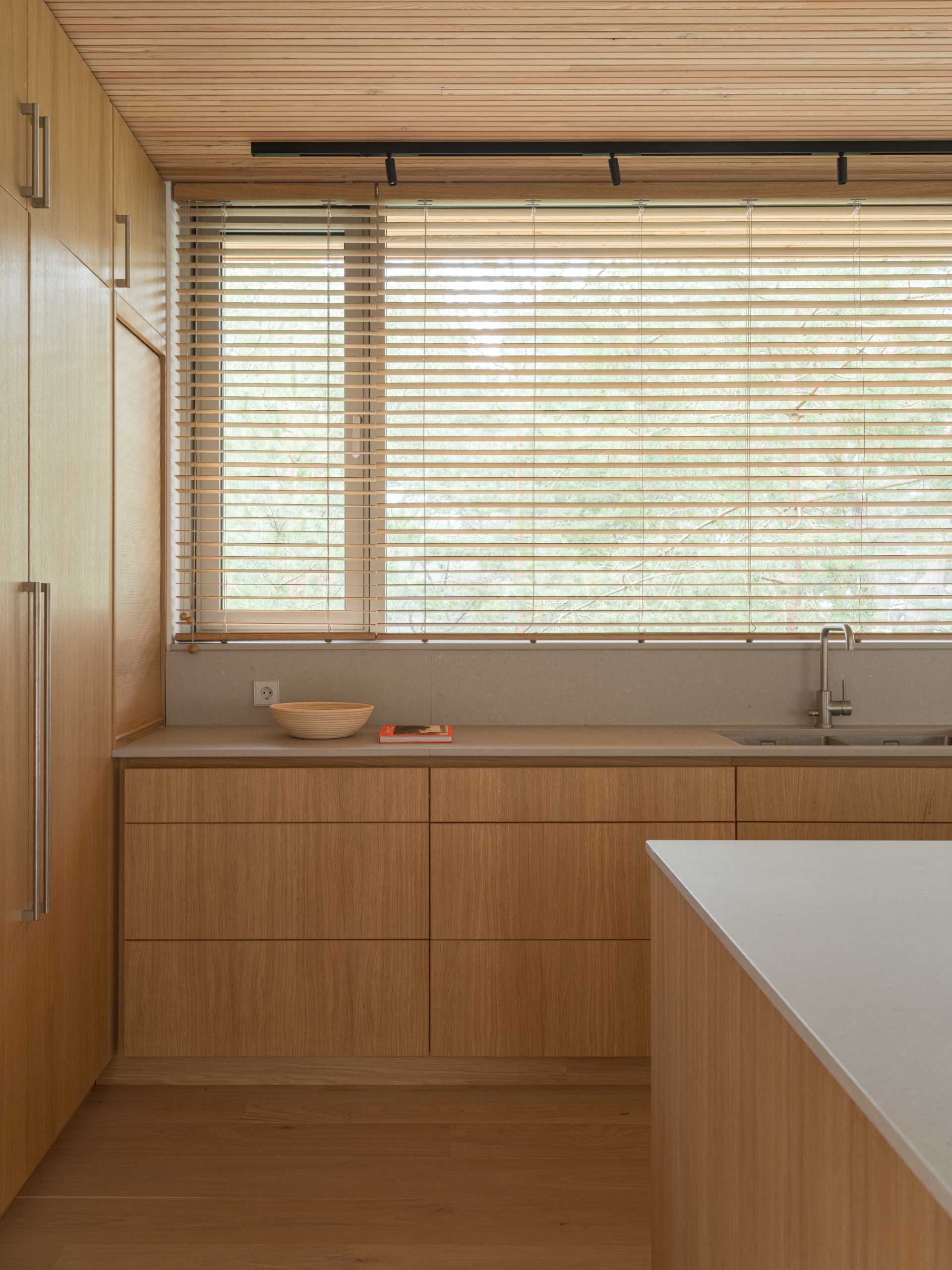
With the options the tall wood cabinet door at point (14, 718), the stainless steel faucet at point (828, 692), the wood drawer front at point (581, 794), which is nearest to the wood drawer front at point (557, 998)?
the wood drawer front at point (581, 794)

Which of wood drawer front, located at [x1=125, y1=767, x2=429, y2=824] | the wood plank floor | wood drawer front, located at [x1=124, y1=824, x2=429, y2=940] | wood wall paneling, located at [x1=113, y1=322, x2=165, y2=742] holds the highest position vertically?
wood wall paneling, located at [x1=113, y1=322, x2=165, y2=742]

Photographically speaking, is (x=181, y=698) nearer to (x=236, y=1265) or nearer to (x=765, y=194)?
(x=236, y=1265)

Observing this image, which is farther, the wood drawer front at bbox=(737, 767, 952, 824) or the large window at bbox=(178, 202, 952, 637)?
the large window at bbox=(178, 202, 952, 637)

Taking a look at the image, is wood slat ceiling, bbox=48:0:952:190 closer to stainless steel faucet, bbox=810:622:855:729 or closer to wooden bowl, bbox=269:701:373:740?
stainless steel faucet, bbox=810:622:855:729

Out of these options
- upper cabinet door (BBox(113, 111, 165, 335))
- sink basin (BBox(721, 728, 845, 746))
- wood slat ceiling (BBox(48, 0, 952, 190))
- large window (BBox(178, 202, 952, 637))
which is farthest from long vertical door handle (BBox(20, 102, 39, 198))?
sink basin (BBox(721, 728, 845, 746))

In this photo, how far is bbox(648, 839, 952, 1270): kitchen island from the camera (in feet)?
2.37

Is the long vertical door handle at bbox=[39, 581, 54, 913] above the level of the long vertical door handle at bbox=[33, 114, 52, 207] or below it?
below

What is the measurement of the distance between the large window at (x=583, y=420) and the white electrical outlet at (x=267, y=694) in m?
0.19

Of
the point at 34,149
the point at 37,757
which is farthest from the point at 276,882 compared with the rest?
the point at 34,149

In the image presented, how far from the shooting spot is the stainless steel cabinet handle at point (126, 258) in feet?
8.27

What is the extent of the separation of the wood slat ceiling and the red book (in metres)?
1.76

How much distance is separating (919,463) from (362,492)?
5.96 ft

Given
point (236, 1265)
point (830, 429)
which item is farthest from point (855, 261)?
point (236, 1265)

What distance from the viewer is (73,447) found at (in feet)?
7.20
